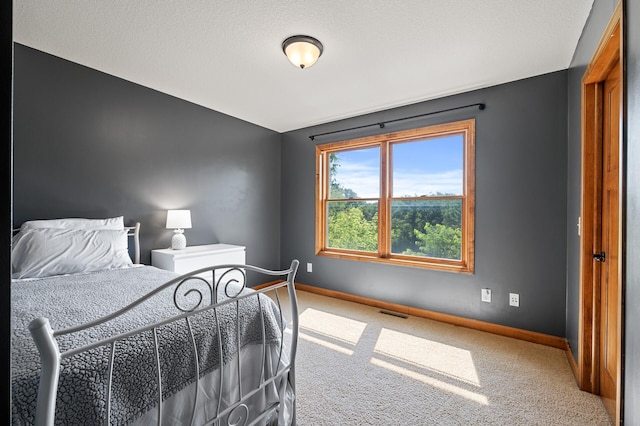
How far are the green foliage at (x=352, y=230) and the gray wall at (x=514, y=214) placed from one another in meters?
0.52

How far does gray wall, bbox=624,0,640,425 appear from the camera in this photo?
1133 mm

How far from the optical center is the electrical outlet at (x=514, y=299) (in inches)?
110

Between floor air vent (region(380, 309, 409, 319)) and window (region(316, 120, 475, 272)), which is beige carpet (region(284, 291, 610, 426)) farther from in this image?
window (region(316, 120, 475, 272))

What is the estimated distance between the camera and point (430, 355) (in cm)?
245

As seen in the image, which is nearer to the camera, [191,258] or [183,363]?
[183,363]

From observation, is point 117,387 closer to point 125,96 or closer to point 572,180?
point 125,96

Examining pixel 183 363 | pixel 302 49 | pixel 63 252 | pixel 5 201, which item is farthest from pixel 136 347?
pixel 302 49

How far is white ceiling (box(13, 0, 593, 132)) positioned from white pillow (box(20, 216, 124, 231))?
138 cm

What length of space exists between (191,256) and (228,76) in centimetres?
180

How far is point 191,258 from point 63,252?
103cm

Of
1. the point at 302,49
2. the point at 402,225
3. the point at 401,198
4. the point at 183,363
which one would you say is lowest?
the point at 183,363

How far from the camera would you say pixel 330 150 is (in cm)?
420

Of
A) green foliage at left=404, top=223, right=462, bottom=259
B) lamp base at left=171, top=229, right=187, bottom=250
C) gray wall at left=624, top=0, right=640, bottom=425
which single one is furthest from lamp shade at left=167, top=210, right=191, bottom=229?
gray wall at left=624, top=0, right=640, bottom=425

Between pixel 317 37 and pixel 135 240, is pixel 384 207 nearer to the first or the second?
pixel 317 37
